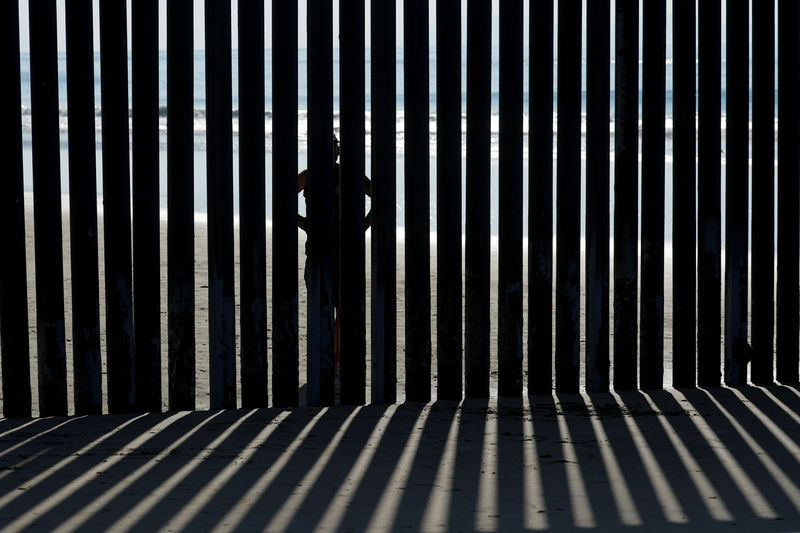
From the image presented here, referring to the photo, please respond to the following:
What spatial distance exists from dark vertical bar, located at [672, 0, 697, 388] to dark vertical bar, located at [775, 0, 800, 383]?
1.64ft

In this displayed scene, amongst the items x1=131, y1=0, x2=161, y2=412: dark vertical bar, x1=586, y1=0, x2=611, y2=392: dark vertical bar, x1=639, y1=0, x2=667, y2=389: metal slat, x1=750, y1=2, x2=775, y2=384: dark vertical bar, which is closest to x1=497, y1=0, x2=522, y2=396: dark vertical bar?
x1=586, y1=0, x2=611, y2=392: dark vertical bar

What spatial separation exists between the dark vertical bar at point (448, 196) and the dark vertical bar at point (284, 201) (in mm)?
651

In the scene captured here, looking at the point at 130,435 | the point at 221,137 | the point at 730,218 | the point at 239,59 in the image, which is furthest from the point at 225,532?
the point at 730,218

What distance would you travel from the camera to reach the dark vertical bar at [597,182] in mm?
4402

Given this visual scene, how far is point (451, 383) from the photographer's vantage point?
4.55m

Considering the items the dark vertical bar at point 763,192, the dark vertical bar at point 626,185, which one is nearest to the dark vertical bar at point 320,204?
the dark vertical bar at point 626,185

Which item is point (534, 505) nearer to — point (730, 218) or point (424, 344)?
point (424, 344)

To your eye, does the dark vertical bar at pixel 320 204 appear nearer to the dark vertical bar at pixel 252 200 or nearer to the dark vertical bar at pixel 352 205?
the dark vertical bar at pixel 352 205

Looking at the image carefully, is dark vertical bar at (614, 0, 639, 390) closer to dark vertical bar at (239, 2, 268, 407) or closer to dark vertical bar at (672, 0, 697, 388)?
dark vertical bar at (672, 0, 697, 388)

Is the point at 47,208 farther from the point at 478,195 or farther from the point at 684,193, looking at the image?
the point at 684,193

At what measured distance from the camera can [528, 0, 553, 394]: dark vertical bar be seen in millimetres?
4379

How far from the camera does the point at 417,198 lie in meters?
4.37

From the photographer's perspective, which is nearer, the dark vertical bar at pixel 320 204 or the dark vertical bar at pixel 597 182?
the dark vertical bar at pixel 320 204

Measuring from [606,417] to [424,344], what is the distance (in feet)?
2.94
